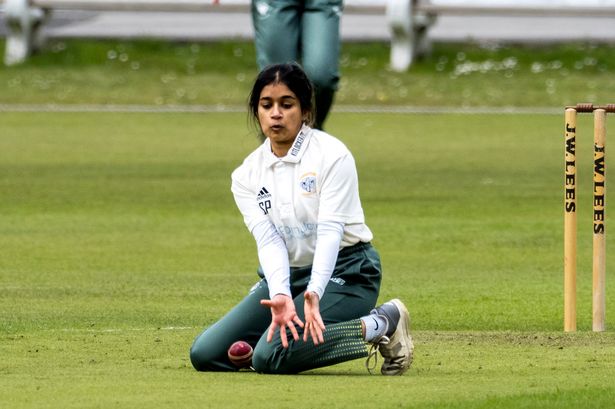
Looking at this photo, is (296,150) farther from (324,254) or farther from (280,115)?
(324,254)

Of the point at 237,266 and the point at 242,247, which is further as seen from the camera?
the point at 242,247

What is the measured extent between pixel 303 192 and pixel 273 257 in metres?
0.31

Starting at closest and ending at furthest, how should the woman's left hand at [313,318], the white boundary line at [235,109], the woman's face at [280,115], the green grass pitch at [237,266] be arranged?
the green grass pitch at [237,266] → the woman's left hand at [313,318] → the woman's face at [280,115] → the white boundary line at [235,109]

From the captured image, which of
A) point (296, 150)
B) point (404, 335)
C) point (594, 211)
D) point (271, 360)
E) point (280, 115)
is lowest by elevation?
point (271, 360)

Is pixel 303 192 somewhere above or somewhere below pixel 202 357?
above

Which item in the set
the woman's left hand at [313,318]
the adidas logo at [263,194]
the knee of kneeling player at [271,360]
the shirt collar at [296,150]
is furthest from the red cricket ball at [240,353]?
the shirt collar at [296,150]

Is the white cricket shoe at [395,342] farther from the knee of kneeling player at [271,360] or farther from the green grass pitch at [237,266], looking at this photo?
the knee of kneeling player at [271,360]

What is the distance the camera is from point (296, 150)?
24.4ft

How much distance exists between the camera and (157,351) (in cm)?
795

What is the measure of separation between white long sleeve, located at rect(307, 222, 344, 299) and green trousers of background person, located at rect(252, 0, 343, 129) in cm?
353

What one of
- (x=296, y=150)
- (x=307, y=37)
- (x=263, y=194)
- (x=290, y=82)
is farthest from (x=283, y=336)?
(x=307, y=37)

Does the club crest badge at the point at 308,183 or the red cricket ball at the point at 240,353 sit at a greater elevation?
the club crest badge at the point at 308,183

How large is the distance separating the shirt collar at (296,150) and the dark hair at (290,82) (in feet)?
0.27

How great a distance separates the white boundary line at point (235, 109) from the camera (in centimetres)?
2517
